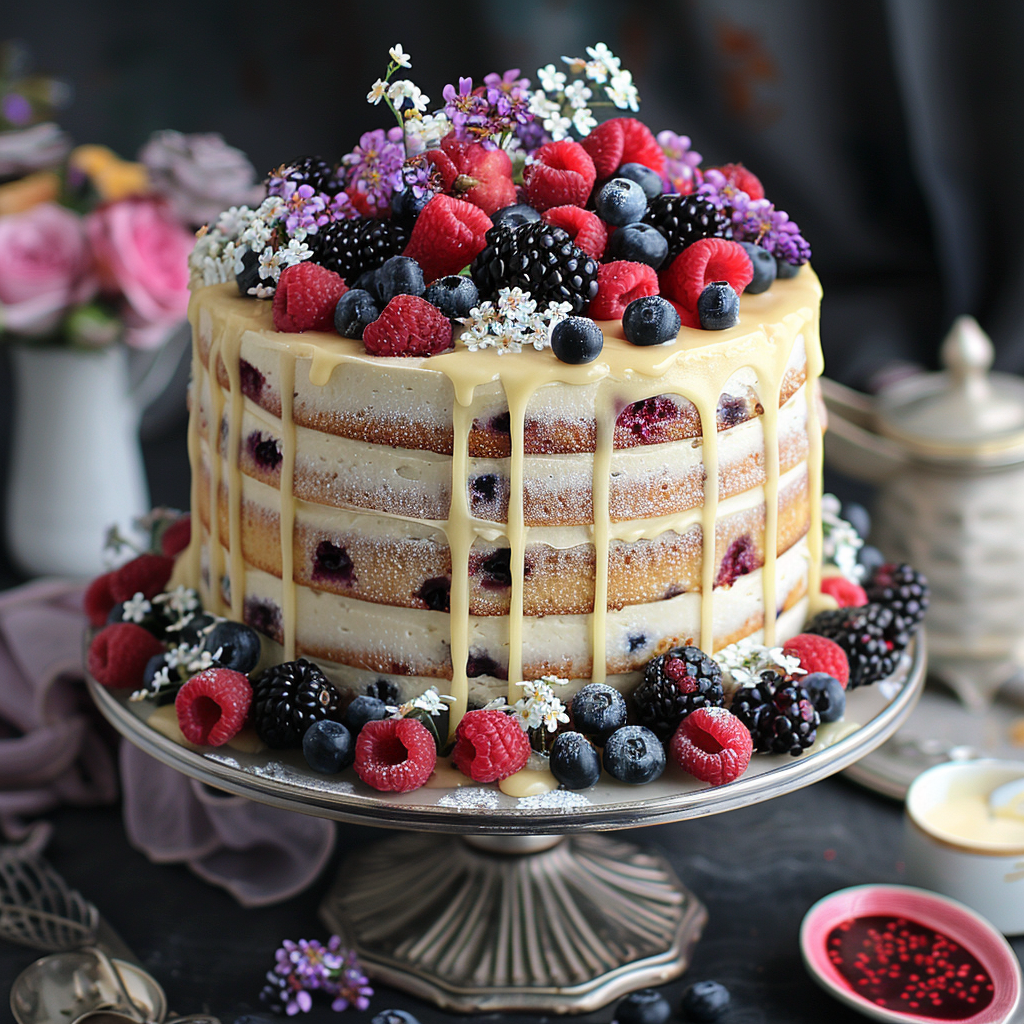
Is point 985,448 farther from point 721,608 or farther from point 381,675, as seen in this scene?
point 381,675

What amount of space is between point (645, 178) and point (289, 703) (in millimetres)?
837

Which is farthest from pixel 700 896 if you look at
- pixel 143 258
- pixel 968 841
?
pixel 143 258

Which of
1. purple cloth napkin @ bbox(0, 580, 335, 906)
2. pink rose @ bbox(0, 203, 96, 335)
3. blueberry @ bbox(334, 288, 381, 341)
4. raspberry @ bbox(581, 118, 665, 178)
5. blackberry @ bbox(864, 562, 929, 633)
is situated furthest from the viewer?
pink rose @ bbox(0, 203, 96, 335)

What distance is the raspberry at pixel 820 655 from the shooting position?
1.81 m

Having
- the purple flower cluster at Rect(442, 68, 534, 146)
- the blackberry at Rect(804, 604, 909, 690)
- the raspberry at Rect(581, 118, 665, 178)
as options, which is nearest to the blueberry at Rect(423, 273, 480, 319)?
the purple flower cluster at Rect(442, 68, 534, 146)

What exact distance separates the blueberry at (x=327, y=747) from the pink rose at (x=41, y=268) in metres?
1.40

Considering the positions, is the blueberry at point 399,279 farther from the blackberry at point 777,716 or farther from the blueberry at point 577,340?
the blackberry at point 777,716

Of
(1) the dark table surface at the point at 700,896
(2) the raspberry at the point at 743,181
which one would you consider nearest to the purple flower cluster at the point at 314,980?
(1) the dark table surface at the point at 700,896

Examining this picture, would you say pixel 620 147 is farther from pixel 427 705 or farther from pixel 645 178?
pixel 427 705

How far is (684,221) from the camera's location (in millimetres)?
1740

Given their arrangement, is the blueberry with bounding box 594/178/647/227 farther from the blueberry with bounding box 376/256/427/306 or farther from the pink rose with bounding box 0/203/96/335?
the pink rose with bounding box 0/203/96/335

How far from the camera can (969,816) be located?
81.7 inches

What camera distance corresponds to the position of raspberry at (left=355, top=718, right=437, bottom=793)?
1599 millimetres

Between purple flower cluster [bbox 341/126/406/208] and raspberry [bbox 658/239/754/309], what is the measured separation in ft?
1.24
